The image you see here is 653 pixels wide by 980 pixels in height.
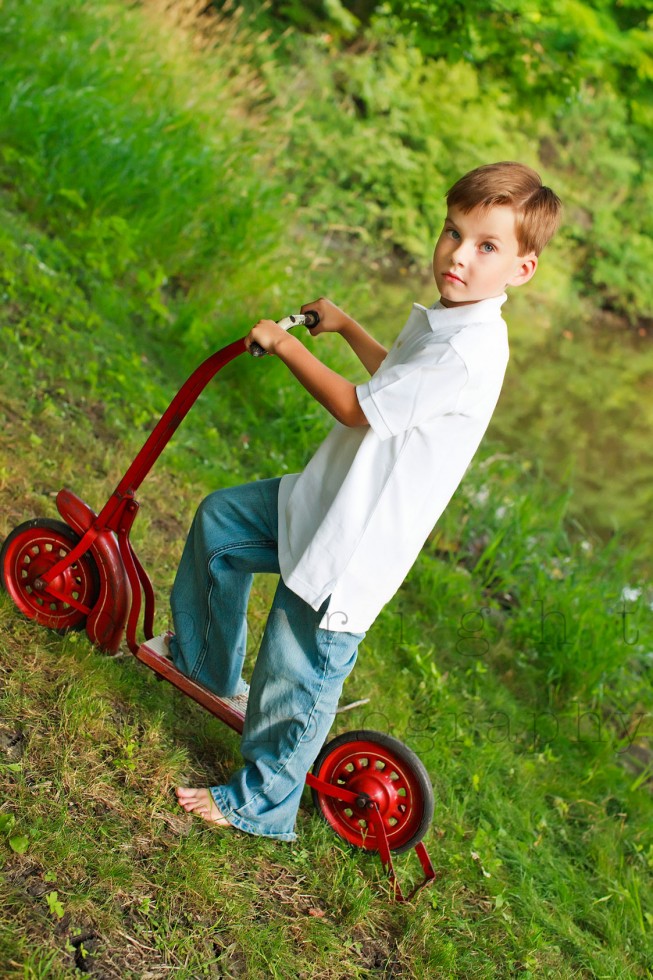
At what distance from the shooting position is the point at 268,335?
83.4 inches

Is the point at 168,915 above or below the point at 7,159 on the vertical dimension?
below

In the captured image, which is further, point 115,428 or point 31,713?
point 115,428

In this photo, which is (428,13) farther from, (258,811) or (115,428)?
(258,811)

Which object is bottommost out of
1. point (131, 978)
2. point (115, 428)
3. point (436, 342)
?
point (131, 978)

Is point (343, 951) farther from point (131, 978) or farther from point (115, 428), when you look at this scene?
point (115, 428)

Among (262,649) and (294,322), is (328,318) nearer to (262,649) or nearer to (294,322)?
(294,322)

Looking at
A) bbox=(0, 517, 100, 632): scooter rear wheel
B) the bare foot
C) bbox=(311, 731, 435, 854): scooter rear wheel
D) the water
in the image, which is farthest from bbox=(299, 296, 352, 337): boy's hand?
the water

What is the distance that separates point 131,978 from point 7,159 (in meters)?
4.35

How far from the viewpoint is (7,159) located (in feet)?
16.7

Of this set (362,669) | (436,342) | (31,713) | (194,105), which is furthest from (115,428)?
(194,105)

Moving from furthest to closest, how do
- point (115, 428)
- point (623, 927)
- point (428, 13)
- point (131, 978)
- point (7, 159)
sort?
point (7, 159) < point (428, 13) < point (115, 428) < point (623, 927) < point (131, 978)

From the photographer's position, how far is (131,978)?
6.37ft

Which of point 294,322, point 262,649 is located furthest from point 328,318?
point 262,649

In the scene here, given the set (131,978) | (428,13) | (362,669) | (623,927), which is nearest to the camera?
(131,978)
